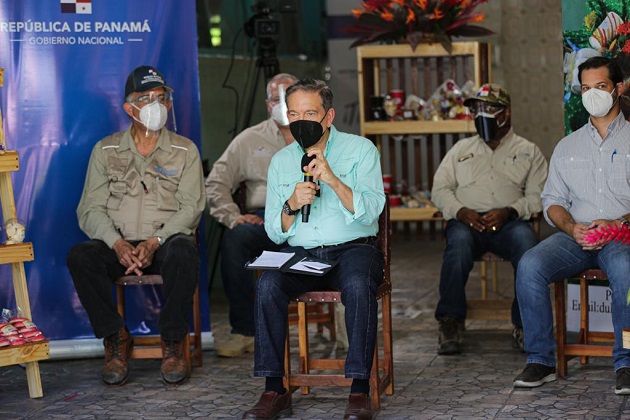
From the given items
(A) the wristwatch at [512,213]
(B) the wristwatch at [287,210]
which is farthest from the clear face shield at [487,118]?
(B) the wristwatch at [287,210]

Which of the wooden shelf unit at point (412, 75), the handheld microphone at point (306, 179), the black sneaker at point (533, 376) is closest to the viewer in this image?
the handheld microphone at point (306, 179)

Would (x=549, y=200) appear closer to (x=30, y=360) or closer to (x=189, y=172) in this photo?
(x=189, y=172)

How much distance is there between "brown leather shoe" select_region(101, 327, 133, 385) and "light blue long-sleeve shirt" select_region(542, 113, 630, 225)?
2.01 m

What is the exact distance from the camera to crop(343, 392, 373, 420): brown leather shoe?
3967mm

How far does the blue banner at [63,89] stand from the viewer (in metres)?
5.17

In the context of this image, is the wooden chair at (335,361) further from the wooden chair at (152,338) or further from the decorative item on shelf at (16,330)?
the decorative item on shelf at (16,330)

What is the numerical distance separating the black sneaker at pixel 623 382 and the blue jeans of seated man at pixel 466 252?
0.94m

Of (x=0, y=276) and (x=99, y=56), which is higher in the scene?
(x=99, y=56)

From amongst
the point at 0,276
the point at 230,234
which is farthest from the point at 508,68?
the point at 0,276

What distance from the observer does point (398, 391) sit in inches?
178

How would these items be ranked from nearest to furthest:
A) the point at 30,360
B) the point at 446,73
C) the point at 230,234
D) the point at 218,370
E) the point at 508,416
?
the point at 508,416, the point at 30,360, the point at 218,370, the point at 230,234, the point at 446,73

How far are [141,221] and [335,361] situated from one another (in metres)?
1.22

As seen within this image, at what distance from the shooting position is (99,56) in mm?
5238

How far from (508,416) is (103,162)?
2.26 metres
